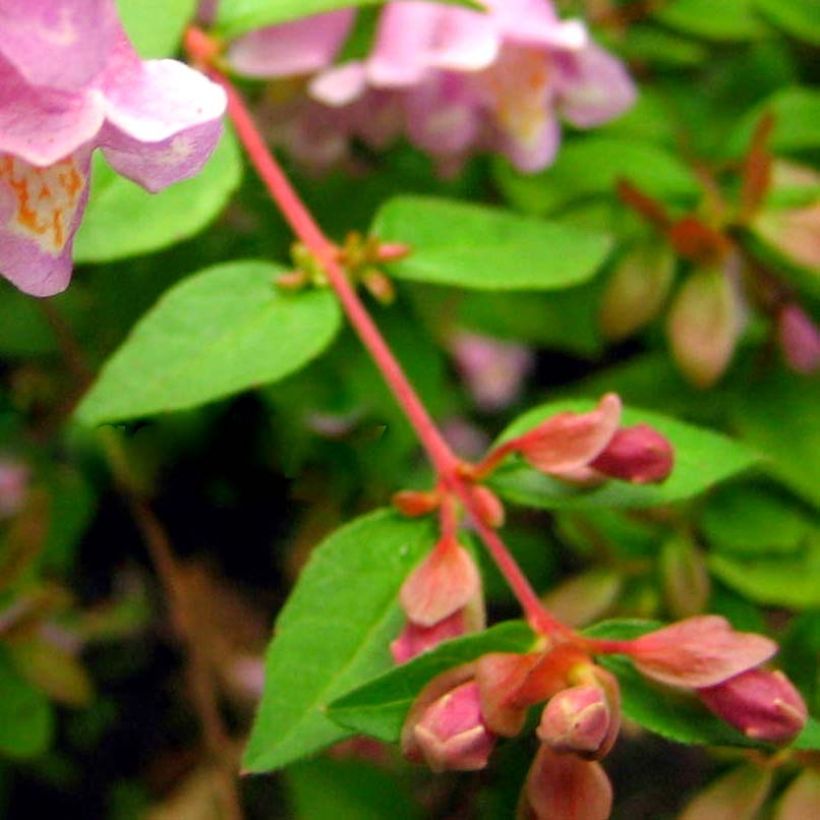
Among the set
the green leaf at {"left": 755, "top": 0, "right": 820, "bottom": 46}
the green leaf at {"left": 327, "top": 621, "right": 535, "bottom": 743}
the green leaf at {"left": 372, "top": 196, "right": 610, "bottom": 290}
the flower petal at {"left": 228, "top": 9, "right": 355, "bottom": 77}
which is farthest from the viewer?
the green leaf at {"left": 755, "top": 0, "right": 820, "bottom": 46}

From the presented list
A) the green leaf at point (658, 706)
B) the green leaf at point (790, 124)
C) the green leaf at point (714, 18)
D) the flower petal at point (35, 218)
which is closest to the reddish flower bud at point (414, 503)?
the green leaf at point (658, 706)

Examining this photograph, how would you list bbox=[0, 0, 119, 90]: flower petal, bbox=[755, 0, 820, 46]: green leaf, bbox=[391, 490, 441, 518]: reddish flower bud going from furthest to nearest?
bbox=[755, 0, 820, 46]: green leaf
bbox=[391, 490, 441, 518]: reddish flower bud
bbox=[0, 0, 119, 90]: flower petal

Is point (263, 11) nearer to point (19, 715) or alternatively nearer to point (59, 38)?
point (59, 38)

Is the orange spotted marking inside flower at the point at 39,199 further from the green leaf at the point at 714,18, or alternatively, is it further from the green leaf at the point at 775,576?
the green leaf at the point at 714,18

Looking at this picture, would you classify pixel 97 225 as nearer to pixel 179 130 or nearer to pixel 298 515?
pixel 179 130

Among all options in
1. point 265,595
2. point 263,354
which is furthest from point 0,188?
point 265,595

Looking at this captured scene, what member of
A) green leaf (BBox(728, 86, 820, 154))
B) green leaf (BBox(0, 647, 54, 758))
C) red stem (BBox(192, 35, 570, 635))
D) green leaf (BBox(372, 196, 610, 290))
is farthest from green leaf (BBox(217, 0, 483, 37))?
green leaf (BBox(0, 647, 54, 758))

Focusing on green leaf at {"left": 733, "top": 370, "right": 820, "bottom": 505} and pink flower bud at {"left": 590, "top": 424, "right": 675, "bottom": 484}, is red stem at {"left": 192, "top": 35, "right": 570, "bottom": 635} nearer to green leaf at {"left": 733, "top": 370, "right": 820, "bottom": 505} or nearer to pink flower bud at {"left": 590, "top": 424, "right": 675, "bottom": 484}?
pink flower bud at {"left": 590, "top": 424, "right": 675, "bottom": 484}
